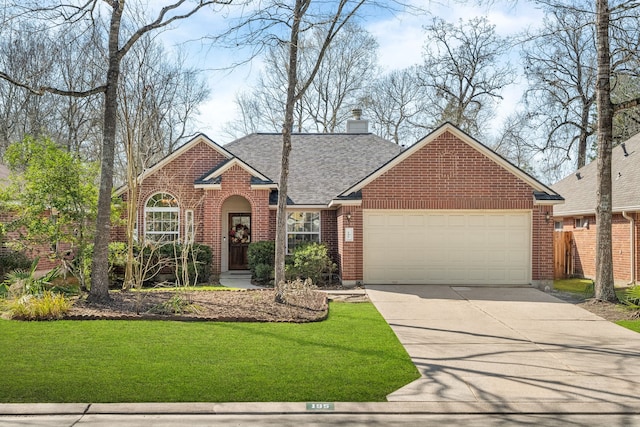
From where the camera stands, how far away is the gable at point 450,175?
1510 centimetres

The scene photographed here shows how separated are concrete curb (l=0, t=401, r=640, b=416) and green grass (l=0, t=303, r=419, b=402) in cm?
17

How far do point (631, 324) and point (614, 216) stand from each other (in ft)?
25.7

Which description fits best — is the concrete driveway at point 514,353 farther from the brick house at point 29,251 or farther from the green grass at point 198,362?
the brick house at point 29,251

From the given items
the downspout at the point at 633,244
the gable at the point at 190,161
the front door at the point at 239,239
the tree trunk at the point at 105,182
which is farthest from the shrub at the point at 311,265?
the downspout at the point at 633,244

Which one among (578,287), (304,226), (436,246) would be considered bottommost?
(578,287)

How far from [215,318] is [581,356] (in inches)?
248

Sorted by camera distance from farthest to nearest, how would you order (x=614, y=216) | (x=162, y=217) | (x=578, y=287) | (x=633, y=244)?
(x=162, y=217)
(x=614, y=216)
(x=578, y=287)
(x=633, y=244)

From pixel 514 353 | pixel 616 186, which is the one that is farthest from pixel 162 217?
pixel 616 186

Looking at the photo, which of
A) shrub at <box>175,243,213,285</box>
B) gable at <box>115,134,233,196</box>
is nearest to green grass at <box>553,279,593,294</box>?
shrub at <box>175,243,213,285</box>

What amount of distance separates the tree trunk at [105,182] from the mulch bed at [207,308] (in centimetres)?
44

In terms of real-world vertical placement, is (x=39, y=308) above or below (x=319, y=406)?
above

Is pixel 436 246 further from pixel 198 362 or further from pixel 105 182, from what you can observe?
pixel 198 362

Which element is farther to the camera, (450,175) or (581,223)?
(581,223)

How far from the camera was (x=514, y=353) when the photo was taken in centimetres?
786
